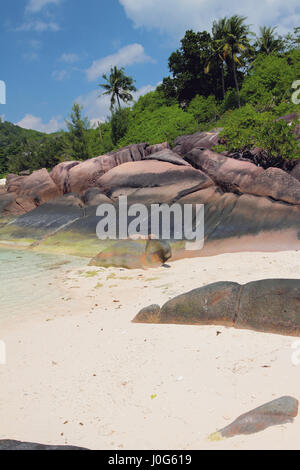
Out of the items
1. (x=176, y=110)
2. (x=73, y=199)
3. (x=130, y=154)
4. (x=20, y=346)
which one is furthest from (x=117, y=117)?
(x=20, y=346)

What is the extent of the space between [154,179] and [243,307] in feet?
33.9

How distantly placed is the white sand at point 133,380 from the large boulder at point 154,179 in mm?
8059

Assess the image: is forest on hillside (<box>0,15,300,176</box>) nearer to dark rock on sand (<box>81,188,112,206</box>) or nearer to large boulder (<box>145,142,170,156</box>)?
large boulder (<box>145,142,170,156</box>)

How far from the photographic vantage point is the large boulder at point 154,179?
525 inches

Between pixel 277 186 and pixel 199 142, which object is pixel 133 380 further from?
pixel 199 142

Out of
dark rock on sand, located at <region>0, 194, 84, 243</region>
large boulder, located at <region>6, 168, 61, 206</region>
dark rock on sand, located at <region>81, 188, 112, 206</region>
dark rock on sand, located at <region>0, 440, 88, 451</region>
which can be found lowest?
dark rock on sand, located at <region>0, 440, 88, 451</region>

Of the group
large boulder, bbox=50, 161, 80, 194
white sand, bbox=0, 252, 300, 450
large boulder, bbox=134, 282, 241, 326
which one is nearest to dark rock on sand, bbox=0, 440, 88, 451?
white sand, bbox=0, 252, 300, 450

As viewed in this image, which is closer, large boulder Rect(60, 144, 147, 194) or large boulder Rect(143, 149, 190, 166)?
large boulder Rect(143, 149, 190, 166)

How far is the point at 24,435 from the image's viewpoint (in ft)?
9.34

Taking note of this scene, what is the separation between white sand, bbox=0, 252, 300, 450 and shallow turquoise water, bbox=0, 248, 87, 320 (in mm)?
692

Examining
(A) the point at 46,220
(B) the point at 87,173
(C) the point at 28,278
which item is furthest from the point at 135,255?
(B) the point at 87,173

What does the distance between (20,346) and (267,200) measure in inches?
342

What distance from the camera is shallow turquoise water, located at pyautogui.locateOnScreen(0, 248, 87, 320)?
6.61 meters

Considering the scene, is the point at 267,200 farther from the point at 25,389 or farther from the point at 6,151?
the point at 6,151
